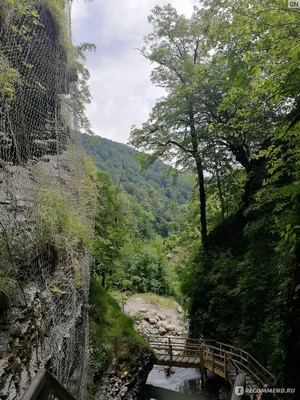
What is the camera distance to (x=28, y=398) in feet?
3.26

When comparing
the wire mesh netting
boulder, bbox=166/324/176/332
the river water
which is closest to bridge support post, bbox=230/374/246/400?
the wire mesh netting

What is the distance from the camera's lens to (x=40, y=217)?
2.92 meters

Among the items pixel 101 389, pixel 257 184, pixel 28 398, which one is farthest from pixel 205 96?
pixel 28 398

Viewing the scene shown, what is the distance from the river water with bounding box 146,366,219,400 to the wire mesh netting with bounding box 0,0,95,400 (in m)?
5.86

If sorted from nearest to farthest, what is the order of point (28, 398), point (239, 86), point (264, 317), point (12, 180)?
point (28, 398) → point (12, 180) → point (239, 86) → point (264, 317)

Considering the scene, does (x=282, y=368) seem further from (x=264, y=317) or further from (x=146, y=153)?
(x=146, y=153)

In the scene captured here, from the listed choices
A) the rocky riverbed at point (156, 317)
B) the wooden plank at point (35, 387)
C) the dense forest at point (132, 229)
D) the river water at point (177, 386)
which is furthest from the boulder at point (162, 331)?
the wooden plank at point (35, 387)

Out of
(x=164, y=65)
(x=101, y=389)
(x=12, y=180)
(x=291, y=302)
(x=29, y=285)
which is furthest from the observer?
(x=164, y=65)

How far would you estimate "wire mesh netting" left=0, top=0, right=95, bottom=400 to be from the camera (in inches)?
89.4

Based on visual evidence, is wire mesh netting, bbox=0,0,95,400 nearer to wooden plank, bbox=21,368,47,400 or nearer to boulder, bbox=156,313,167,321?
wooden plank, bbox=21,368,47,400

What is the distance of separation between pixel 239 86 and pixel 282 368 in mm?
3673

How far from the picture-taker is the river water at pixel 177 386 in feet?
27.4

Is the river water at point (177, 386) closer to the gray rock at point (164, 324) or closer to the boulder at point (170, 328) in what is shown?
the boulder at point (170, 328)

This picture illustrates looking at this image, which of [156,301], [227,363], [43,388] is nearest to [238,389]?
[43,388]
